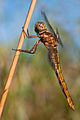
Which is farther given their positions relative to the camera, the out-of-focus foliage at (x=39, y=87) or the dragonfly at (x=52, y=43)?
the out-of-focus foliage at (x=39, y=87)

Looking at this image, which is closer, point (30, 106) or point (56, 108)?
point (56, 108)

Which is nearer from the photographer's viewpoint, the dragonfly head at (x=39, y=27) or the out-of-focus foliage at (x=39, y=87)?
the dragonfly head at (x=39, y=27)

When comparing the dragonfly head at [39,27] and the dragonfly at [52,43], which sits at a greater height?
the dragonfly head at [39,27]

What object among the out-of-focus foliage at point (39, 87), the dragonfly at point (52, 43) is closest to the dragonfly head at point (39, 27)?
the dragonfly at point (52, 43)

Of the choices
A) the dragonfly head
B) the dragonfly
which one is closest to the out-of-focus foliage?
the dragonfly

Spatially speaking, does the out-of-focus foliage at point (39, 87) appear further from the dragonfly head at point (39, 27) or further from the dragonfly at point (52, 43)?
the dragonfly head at point (39, 27)

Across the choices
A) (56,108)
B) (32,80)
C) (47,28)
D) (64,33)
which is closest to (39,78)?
(32,80)

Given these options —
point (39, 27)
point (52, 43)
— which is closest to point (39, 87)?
point (52, 43)

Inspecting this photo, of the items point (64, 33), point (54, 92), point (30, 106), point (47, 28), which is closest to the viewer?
point (47, 28)

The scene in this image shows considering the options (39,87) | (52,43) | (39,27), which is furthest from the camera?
(39,87)

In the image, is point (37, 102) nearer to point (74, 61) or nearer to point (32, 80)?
point (32, 80)

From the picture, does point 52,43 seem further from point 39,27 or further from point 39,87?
point 39,87
